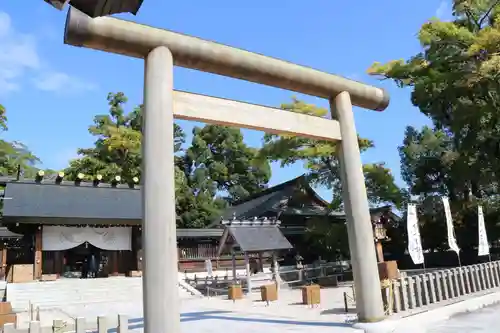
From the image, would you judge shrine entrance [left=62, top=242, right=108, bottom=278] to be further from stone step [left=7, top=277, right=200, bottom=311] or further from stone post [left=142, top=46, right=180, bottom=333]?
stone post [left=142, top=46, right=180, bottom=333]

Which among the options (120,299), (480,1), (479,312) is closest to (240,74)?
(479,312)

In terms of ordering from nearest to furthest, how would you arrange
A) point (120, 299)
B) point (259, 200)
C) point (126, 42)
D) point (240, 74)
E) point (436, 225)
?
point (126, 42)
point (240, 74)
point (120, 299)
point (436, 225)
point (259, 200)

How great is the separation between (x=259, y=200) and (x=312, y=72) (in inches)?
985

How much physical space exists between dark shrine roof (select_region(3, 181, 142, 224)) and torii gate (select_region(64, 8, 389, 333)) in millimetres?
16779

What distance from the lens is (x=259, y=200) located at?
106ft

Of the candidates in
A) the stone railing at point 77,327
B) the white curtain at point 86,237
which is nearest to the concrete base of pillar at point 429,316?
the stone railing at point 77,327

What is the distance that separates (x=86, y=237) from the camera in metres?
23.1

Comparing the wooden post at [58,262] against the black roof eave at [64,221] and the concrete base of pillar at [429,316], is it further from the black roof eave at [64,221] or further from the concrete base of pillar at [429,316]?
the concrete base of pillar at [429,316]

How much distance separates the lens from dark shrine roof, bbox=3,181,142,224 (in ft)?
69.2

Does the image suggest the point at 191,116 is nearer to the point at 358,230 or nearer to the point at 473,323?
the point at 358,230

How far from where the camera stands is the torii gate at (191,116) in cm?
537

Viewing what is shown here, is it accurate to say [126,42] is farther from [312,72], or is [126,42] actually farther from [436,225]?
[436,225]

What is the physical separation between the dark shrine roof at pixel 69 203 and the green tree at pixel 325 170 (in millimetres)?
8719

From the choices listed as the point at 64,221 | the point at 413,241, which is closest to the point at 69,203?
the point at 64,221
